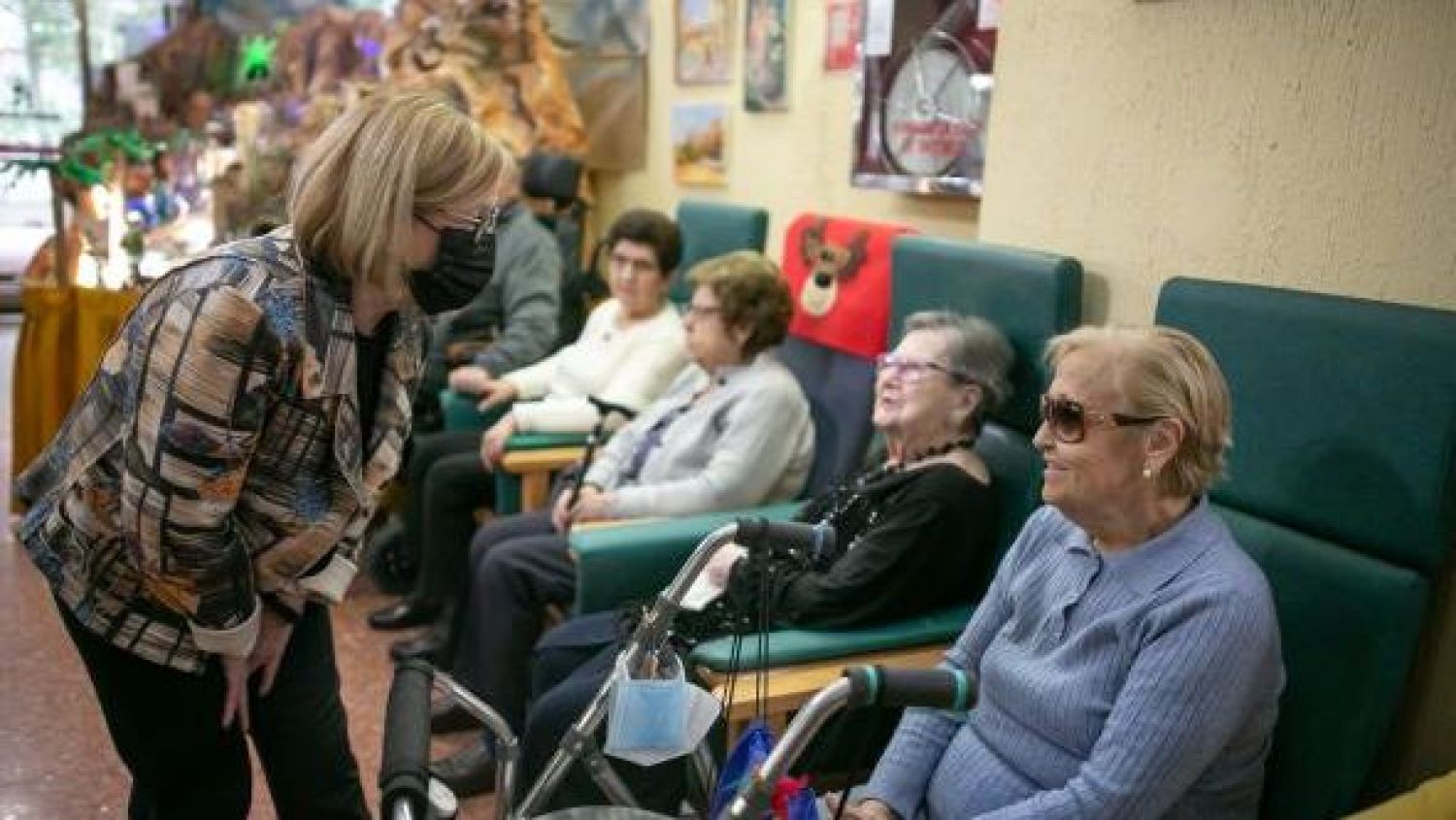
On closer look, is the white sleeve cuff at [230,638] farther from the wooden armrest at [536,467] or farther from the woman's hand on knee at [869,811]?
the wooden armrest at [536,467]

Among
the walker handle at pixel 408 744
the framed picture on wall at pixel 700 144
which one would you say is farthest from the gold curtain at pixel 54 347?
the walker handle at pixel 408 744

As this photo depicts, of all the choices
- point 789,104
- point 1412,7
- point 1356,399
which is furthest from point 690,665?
point 789,104

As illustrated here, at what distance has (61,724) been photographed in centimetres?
270

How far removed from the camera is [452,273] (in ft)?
4.94

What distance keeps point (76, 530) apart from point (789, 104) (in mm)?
2437

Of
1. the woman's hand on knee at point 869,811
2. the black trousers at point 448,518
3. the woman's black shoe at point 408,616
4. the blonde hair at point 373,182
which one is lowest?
the woman's black shoe at point 408,616

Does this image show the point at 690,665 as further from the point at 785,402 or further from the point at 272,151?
the point at 272,151

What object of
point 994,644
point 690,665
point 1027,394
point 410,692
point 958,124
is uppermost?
point 958,124

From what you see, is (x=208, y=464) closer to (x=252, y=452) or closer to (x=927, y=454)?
(x=252, y=452)

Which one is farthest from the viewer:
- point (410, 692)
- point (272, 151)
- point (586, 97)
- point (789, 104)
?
point (586, 97)

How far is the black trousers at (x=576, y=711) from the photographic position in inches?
72.4

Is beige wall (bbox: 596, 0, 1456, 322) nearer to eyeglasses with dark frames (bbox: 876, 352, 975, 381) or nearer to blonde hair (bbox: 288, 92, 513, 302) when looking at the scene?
eyeglasses with dark frames (bbox: 876, 352, 975, 381)

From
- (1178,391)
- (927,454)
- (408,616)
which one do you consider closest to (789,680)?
(927,454)

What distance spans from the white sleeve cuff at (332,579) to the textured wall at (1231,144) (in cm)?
135
